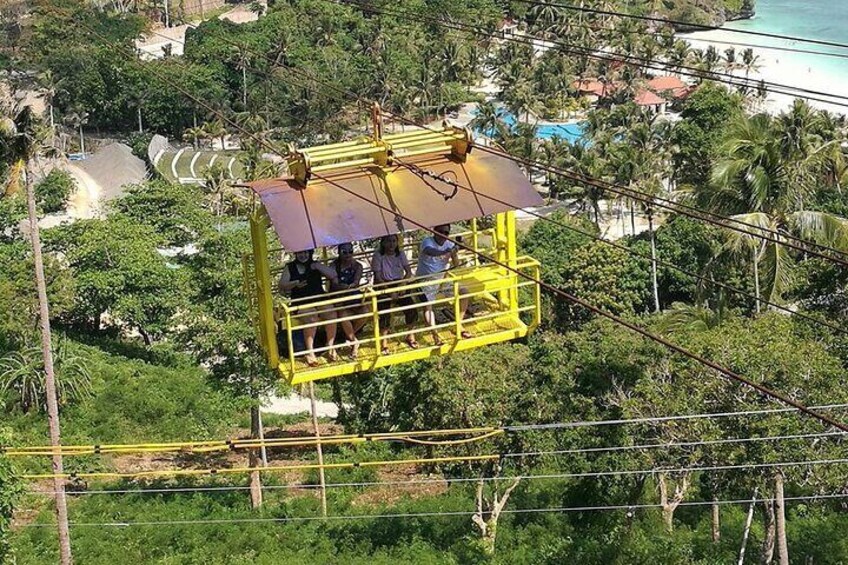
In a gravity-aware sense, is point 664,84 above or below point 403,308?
below

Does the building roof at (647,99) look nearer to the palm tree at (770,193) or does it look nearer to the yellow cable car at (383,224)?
the palm tree at (770,193)

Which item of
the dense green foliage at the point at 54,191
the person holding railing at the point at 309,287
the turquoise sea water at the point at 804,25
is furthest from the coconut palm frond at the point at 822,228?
the turquoise sea water at the point at 804,25

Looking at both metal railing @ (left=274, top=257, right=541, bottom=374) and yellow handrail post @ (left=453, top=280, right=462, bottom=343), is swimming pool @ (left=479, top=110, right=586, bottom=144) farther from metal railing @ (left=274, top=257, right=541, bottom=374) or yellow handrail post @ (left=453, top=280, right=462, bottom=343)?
yellow handrail post @ (left=453, top=280, right=462, bottom=343)

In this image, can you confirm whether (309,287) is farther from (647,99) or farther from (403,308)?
(647,99)

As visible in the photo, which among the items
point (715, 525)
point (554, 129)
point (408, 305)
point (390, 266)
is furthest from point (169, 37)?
point (408, 305)

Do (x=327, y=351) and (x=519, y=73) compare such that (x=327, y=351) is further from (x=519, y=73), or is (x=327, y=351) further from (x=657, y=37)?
(x=657, y=37)
